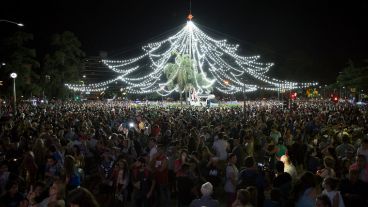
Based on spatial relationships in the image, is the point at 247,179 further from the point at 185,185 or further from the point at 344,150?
the point at 344,150

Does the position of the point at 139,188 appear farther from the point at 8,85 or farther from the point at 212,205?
the point at 8,85

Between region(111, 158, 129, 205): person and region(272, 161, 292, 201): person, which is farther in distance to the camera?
region(111, 158, 129, 205): person

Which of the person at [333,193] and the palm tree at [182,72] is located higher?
the palm tree at [182,72]

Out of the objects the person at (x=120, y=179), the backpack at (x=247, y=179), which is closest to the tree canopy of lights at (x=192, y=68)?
the person at (x=120, y=179)

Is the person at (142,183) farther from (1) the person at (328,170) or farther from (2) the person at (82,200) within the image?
(1) the person at (328,170)

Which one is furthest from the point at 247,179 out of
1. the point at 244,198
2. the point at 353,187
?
the point at 244,198

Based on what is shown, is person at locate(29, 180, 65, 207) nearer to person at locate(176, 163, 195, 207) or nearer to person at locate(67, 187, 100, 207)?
person at locate(67, 187, 100, 207)

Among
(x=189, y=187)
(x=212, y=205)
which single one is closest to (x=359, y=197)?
(x=212, y=205)

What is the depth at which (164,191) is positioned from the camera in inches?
383

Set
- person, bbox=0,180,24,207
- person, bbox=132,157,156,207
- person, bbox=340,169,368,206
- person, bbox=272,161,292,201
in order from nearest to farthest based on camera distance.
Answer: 1. person, bbox=0,180,24,207
2. person, bbox=340,169,368,206
3. person, bbox=272,161,292,201
4. person, bbox=132,157,156,207

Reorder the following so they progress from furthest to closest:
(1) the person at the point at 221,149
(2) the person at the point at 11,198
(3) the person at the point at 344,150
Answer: (1) the person at the point at 221,149 → (3) the person at the point at 344,150 → (2) the person at the point at 11,198

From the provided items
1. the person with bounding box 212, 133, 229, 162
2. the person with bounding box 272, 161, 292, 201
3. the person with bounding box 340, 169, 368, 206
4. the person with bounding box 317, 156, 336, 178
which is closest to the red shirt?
the person with bounding box 212, 133, 229, 162

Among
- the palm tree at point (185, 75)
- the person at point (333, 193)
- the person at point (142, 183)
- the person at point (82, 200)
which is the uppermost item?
the palm tree at point (185, 75)

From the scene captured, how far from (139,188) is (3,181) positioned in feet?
7.69
